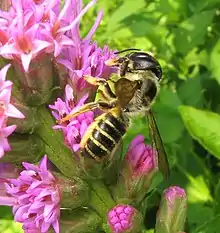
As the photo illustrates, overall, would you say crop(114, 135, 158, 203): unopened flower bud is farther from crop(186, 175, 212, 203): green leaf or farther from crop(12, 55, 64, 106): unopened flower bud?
crop(186, 175, 212, 203): green leaf

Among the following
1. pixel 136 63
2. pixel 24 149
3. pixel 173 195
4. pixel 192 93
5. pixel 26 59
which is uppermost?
pixel 26 59

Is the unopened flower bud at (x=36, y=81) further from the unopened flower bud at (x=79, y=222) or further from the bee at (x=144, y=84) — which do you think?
the unopened flower bud at (x=79, y=222)

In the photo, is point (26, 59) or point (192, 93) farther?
point (192, 93)

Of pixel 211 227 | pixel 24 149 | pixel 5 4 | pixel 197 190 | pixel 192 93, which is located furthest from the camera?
pixel 192 93

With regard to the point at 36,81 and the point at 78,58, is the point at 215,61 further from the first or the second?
the point at 36,81

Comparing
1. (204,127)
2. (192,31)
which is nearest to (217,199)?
(204,127)

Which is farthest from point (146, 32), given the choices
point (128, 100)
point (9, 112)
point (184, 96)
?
point (9, 112)
